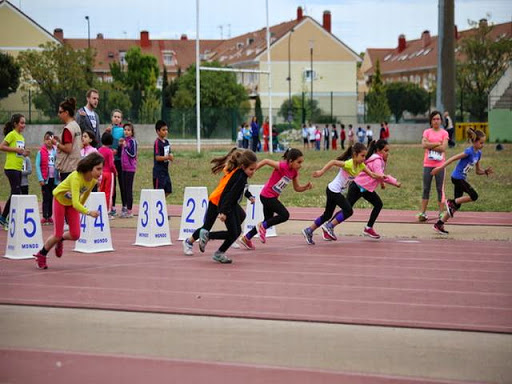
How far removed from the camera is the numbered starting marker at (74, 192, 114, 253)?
12.2 metres

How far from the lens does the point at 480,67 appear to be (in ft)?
243

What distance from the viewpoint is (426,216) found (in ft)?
53.2

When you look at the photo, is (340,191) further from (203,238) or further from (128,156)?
(128,156)

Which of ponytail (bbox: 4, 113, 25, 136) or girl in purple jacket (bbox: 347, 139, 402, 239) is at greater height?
ponytail (bbox: 4, 113, 25, 136)

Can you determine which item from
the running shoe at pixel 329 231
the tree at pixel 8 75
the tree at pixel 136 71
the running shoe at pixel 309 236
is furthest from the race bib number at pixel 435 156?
the tree at pixel 136 71

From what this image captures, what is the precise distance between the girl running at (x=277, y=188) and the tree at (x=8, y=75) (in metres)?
43.0

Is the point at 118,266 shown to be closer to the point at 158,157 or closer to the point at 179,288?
the point at 179,288

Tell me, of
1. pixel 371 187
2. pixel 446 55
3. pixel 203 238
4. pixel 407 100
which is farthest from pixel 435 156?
pixel 407 100

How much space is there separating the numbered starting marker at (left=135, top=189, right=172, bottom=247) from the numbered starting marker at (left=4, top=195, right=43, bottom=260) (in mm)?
1630

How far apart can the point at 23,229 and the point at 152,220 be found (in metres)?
1.89

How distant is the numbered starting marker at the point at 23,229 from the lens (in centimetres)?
1171

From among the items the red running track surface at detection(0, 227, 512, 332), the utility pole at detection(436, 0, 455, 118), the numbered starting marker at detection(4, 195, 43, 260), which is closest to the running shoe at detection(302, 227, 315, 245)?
the red running track surface at detection(0, 227, 512, 332)

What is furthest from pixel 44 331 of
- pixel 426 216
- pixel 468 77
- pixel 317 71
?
pixel 317 71

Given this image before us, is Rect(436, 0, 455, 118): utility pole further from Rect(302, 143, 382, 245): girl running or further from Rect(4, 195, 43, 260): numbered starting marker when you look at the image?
Rect(4, 195, 43, 260): numbered starting marker
